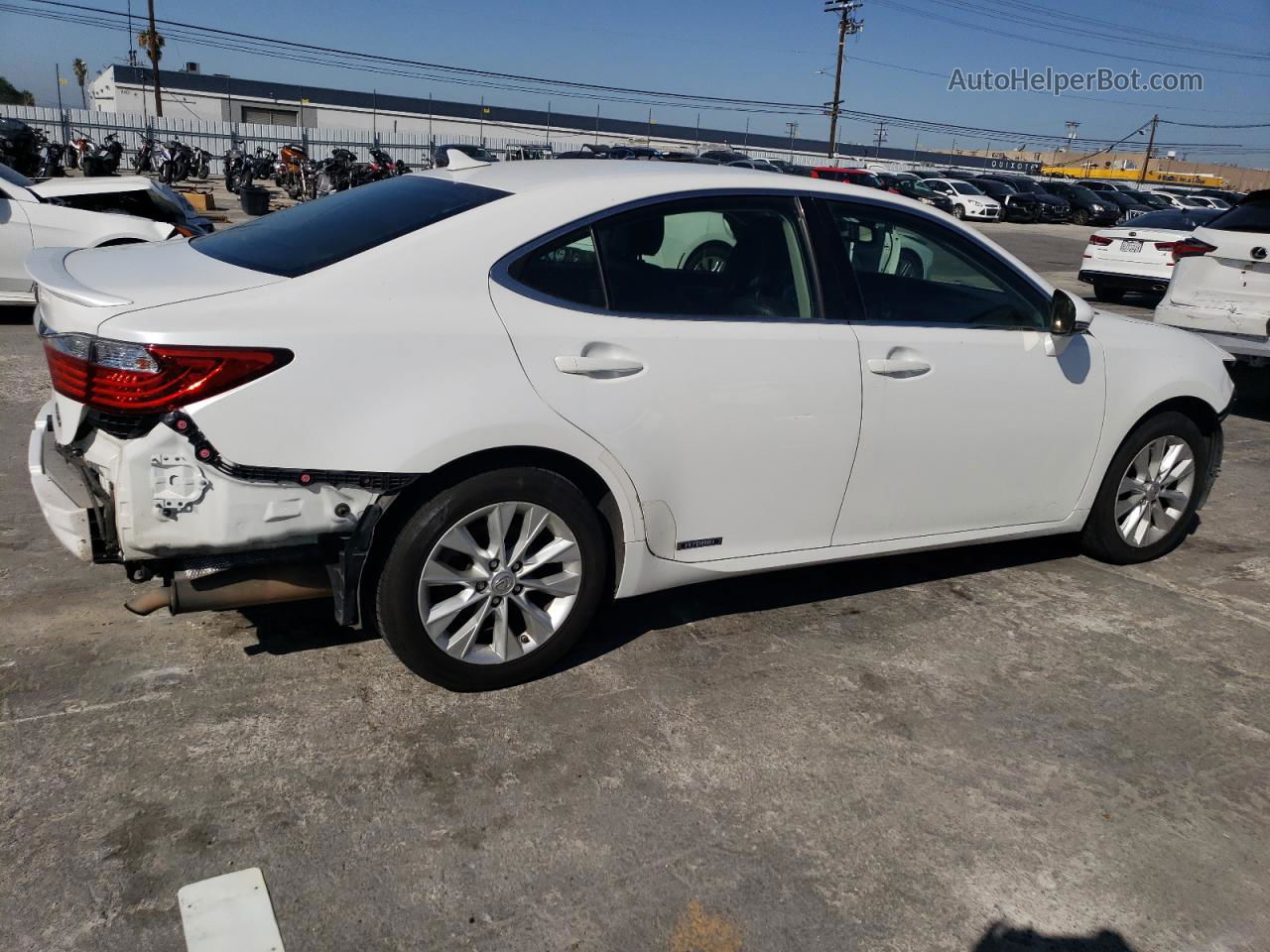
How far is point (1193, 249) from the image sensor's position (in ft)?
27.3

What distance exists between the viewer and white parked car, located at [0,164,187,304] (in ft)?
29.6

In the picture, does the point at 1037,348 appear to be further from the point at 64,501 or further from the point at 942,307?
the point at 64,501

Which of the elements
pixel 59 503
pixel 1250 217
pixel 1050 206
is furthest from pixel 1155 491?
pixel 1050 206

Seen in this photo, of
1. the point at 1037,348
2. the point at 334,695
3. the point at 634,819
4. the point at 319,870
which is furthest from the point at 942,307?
the point at 319,870

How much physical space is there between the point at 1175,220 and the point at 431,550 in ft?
53.1

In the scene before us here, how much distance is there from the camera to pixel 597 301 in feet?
11.0

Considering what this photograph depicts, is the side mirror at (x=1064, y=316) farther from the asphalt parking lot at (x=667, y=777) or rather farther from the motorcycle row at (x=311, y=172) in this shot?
the motorcycle row at (x=311, y=172)

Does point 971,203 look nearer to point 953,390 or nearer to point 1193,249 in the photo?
point 1193,249

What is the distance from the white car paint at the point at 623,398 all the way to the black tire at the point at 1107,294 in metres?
12.7

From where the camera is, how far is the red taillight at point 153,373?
2758 millimetres

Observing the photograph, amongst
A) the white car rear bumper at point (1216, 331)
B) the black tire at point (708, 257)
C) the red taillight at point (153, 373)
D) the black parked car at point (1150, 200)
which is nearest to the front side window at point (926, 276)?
the black tire at point (708, 257)

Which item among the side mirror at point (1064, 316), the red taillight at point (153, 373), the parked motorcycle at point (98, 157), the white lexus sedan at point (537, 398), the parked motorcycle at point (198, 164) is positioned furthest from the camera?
the parked motorcycle at point (198, 164)

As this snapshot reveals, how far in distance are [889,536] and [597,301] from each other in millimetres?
1529

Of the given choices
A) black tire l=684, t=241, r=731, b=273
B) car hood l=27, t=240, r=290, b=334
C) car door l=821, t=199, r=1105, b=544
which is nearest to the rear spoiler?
car hood l=27, t=240, r=290, b=334
